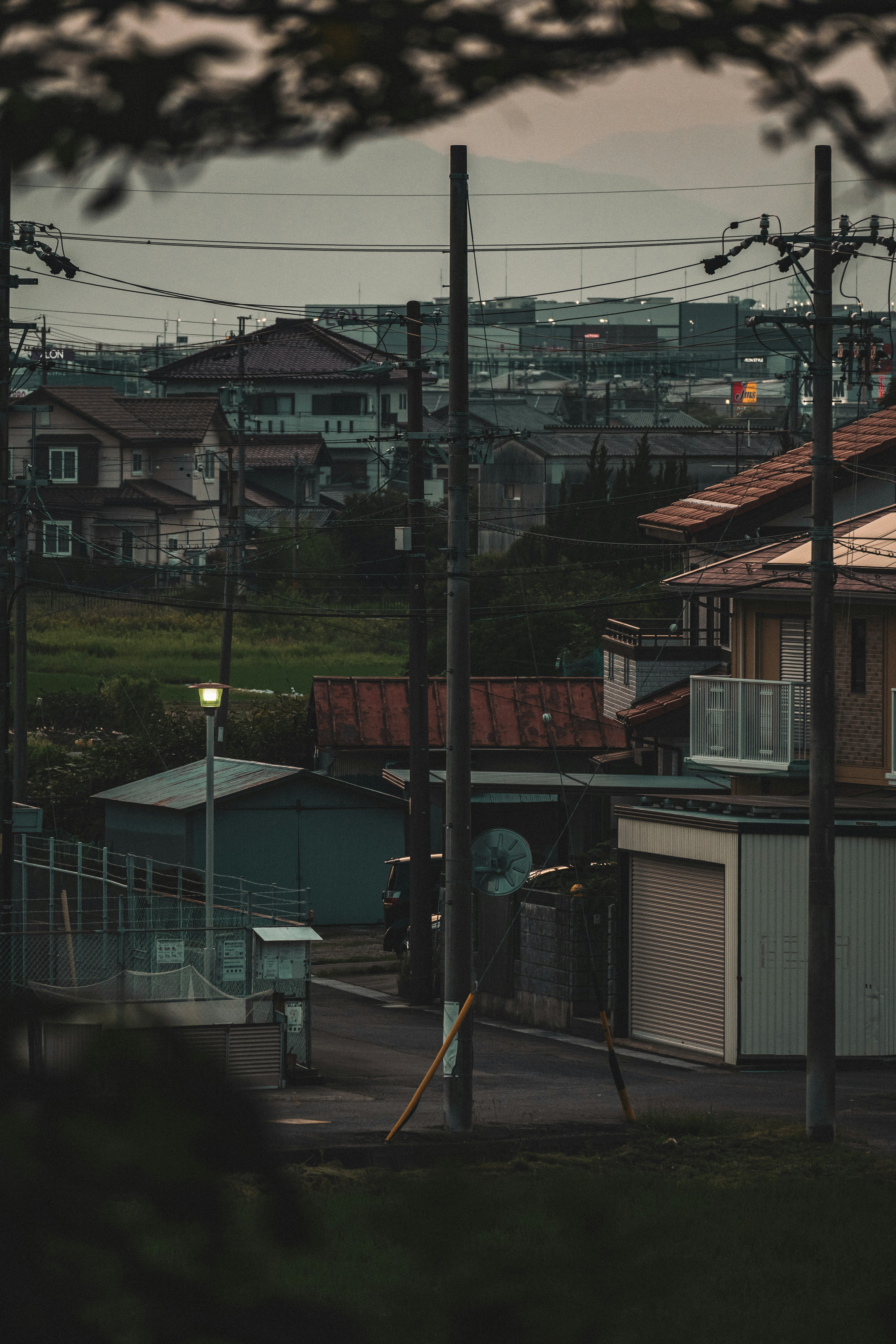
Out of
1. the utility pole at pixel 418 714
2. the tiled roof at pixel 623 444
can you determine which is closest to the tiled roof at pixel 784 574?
the utility pole at pixel 418 714

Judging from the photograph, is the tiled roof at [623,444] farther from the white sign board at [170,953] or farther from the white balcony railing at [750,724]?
the white sign board at [170,953]

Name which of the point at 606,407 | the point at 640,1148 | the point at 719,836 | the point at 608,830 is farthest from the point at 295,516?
the point at 640,1148

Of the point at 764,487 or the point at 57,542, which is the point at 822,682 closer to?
the point at 764,487

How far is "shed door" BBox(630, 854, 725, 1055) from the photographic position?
21.6 meters

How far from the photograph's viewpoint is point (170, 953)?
1881 centimetres

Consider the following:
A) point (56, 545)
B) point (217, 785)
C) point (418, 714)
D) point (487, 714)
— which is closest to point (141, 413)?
point (56, 545)

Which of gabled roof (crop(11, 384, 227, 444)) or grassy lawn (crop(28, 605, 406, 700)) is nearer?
grassy lawn (crop(28, 605, 406, 700))

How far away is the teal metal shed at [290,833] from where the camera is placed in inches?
1289

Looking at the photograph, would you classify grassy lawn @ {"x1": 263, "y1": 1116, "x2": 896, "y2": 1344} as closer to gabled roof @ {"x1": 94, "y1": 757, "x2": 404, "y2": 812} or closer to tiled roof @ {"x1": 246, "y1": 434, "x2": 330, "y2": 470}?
gabled roof @ {"x1": 94, "y1": 757, "x2": 404, "y2": 812}

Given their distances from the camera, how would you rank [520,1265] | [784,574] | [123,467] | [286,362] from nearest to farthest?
[520,1265], [784,574], [123,467], [286,362]

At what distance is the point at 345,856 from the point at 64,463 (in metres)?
44.6

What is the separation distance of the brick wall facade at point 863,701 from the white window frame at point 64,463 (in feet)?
174

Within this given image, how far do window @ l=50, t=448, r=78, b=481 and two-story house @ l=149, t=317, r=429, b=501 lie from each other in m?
15.3


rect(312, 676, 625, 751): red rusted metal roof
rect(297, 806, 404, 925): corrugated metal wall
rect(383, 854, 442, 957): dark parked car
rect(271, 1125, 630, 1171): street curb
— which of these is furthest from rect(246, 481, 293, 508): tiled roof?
rect(271, 1125, 630, 1171): street curb
